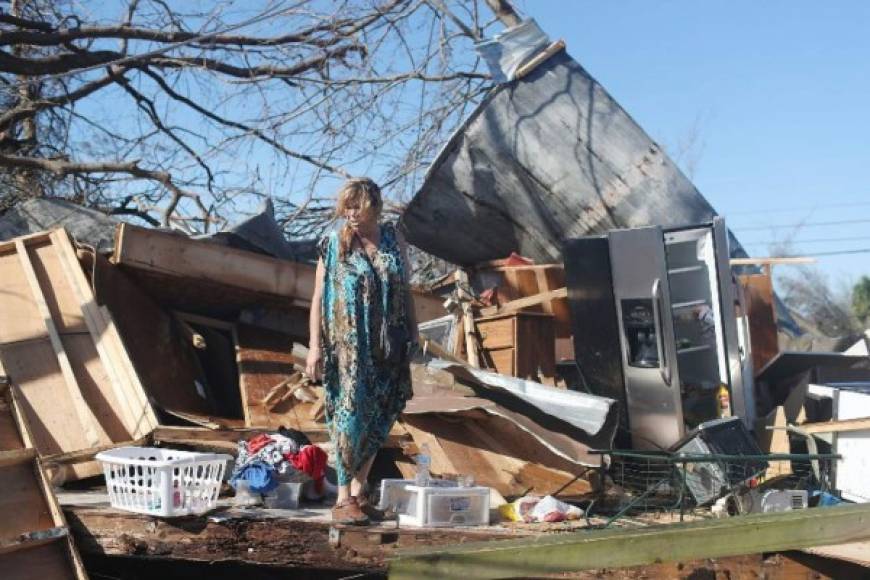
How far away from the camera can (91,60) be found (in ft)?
30.0

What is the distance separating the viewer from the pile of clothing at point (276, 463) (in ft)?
16.0

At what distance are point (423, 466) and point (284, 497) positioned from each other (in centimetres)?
70

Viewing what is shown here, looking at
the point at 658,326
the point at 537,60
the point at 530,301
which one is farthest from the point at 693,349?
the point at 537,60

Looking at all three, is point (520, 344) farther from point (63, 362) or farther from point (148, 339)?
point (63, 362)

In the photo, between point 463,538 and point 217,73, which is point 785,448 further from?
point 217,73

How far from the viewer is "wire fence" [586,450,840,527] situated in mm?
5711

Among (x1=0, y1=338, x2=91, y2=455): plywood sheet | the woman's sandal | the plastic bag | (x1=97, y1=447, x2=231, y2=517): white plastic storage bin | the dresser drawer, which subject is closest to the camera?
(x1=97, y1=447, x2=231, y2=517): white plastic storage bin

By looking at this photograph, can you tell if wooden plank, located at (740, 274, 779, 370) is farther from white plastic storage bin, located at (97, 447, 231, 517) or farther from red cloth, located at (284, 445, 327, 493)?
white plastic storage bin, located at (97, 447, 231, 517)

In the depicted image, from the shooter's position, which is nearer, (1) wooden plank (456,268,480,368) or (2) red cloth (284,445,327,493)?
(2) red cloth (284,445,327,493)

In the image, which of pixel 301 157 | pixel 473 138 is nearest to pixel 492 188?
pixel 473 138

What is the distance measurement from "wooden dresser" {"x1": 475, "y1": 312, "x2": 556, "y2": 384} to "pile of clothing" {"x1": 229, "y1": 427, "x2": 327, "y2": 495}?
86.0 inches

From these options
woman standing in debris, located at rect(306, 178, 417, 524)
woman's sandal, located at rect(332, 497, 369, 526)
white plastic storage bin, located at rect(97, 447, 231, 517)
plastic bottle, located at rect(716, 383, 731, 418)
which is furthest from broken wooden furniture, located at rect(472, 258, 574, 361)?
white plastic storage bin, located at rect(97, 447, 231, 517)

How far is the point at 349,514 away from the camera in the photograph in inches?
179

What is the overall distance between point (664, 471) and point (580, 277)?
5.20 feet
